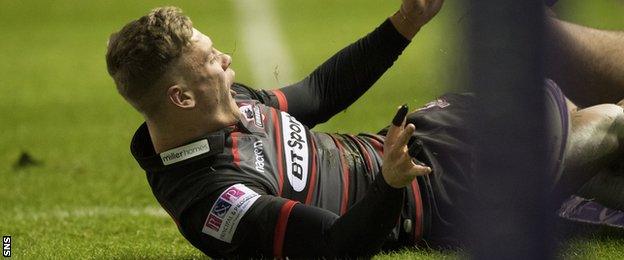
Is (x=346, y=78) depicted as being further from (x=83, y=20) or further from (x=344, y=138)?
(x=83, y=20)

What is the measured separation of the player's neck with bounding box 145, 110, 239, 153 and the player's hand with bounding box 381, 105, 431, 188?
2.69ft

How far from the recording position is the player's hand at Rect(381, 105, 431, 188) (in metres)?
2.81

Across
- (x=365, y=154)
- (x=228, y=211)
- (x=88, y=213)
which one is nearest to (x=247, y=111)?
(x=365, y=154)

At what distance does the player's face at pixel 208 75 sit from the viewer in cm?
365

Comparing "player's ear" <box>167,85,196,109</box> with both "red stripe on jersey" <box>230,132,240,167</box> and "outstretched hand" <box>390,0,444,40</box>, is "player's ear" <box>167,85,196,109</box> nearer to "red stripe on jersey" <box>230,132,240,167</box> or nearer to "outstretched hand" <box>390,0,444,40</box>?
"red stripe on jersey" <box>230,132,240,167</box>

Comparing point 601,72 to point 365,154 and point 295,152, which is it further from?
point 295,152

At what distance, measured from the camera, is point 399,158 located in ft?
9.53

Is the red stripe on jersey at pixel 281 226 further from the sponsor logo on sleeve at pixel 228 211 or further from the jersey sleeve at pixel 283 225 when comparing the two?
the sponsor logo on sleeve at pixel 228 211

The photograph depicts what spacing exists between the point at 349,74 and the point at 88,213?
1.76m

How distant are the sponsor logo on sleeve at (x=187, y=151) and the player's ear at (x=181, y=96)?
0.12 meters

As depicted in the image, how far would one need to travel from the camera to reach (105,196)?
6.05 m

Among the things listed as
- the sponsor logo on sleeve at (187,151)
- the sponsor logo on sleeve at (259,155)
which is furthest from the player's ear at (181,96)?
the sponsor logo on sleeve at (259,155)

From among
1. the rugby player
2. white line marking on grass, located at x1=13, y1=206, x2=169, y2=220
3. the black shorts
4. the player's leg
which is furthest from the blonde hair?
white line marking on grass, located at x1=13, y1=206, x2=169, y2=220

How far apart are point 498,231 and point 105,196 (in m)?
4.75
